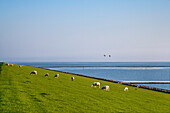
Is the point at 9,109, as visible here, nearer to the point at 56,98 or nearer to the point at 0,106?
the point at 0,106

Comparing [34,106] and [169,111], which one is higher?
[34,106]

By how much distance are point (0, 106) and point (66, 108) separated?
508cm

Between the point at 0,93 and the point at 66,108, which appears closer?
the point at 66,108

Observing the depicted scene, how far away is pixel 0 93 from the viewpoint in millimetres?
19297

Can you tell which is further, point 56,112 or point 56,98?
point 56,98

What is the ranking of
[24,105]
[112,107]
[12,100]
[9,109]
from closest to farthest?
1. [9,109]
2. [24,105]
3. [12,100]
4. [112,107]

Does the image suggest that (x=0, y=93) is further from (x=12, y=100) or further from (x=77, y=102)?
(x=77, y=102)

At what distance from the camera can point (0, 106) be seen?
15.2m

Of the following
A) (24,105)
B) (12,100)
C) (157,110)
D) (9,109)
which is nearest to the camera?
(9,109)

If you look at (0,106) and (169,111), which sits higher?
(0,106)

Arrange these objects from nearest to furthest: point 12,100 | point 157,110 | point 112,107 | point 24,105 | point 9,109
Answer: point 9,109 < point 24,105 < point 12,100 < point 112,107 < point 157,110

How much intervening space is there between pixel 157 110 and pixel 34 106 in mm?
11709

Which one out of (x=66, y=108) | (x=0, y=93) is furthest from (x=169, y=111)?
(x=0, y=93)

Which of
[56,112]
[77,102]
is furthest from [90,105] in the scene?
[56,112]
